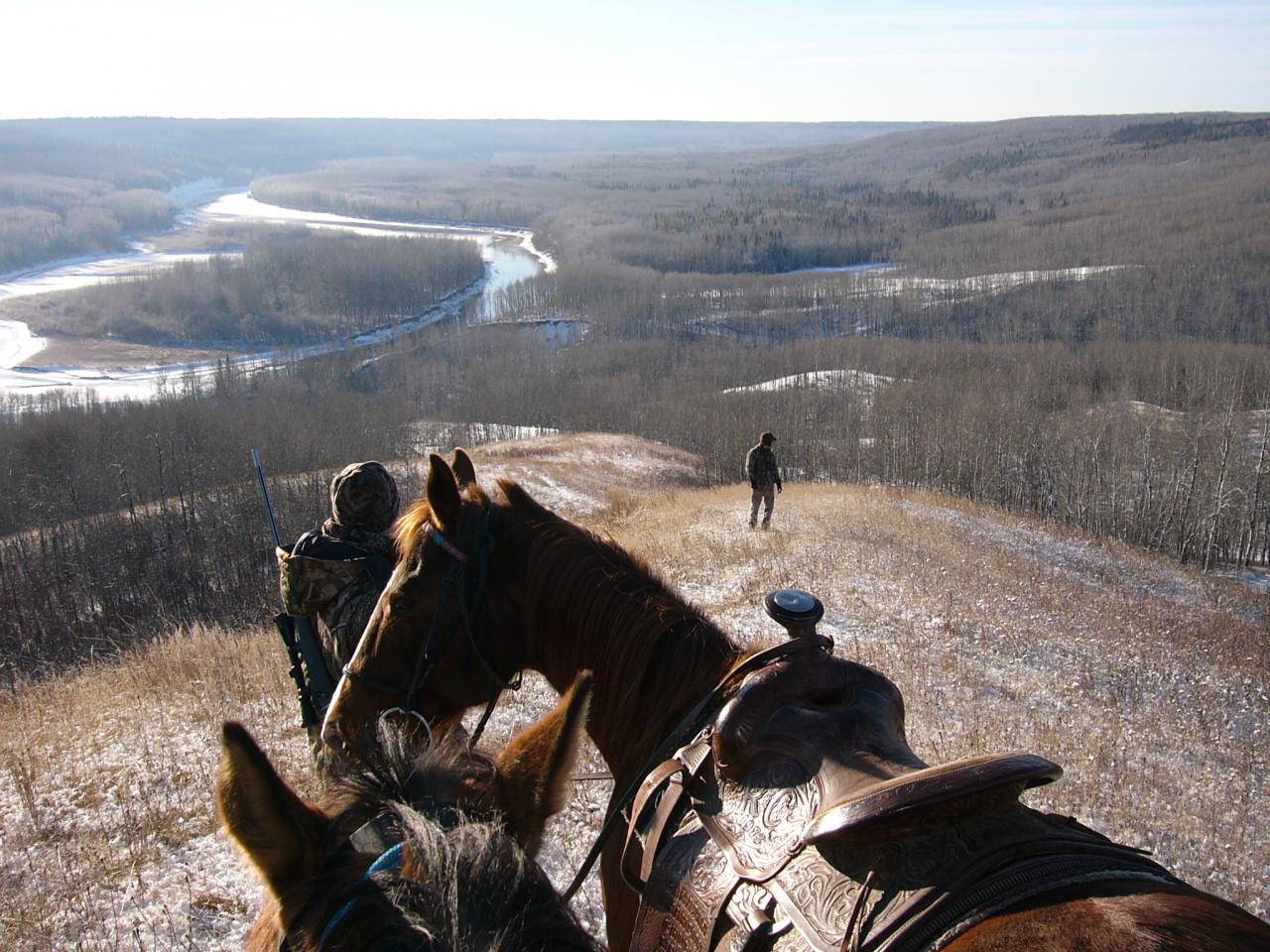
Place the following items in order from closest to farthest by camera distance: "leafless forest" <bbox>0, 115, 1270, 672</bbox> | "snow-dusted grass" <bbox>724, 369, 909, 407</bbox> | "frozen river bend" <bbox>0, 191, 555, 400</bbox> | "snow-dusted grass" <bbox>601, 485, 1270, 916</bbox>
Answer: "snow-dusted grass" <bbox>601, 485, 1270, 916</bbox>
"leafless forest" <bbox>0, 115, 1270, 672</bbox>
"snow-dusted grass" <bbox>724, 369, 909, 407</bbox>
"frozen river bend" <bbox>0, 191, 555, 400</bbox>

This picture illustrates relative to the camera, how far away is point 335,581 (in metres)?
3.87

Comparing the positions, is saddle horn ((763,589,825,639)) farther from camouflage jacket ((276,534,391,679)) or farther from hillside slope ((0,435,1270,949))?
hillside slope ((0,435,1270,949))

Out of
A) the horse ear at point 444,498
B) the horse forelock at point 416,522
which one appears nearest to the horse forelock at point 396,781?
the horse ear at point 444,498

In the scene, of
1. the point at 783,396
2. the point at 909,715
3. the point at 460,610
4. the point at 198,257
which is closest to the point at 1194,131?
the point at 783,396

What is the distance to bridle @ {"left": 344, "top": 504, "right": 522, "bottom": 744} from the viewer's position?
305 centimetres

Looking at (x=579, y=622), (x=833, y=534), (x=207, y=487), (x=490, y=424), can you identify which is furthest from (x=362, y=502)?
(x=490, y=424)

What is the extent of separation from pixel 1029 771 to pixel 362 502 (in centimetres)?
326

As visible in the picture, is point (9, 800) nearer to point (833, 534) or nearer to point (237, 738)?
point (237, 738)

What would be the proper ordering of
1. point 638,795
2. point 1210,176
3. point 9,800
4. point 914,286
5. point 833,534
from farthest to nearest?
point 1210,176
point 914,286
point 833,534
point 9,800
point 638,795

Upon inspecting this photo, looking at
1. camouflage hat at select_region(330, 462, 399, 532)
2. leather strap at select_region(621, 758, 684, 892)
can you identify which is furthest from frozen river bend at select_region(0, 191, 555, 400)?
leather strap at select_region(621, 758, 684, 892)

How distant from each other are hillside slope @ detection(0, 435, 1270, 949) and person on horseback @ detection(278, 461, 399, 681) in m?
1.87

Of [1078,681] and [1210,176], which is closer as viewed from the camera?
[1078,681]

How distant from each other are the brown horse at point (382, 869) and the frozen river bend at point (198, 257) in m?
70.2

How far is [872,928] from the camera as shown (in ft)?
5.44
